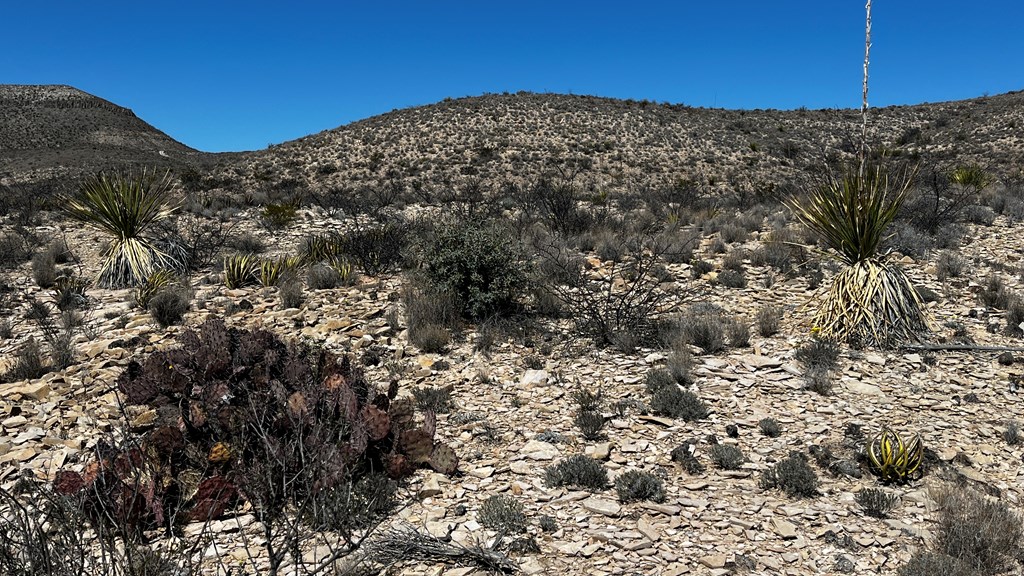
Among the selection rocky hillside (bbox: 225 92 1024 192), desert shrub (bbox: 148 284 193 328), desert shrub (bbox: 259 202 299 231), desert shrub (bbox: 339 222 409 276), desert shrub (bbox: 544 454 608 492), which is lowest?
desert shrub (bbox: 544 454 608 492)

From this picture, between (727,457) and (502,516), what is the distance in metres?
1.83

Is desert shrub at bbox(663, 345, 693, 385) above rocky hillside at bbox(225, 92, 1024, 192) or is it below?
below

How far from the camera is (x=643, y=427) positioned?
496 cm

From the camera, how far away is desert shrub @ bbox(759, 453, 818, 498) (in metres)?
3.94

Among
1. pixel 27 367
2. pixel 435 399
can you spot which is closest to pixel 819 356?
pixel 435 399

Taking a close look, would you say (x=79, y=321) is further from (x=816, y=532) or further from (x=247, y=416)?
(x=816, y=532)

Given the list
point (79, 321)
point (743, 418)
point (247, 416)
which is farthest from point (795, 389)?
point (79, 321)

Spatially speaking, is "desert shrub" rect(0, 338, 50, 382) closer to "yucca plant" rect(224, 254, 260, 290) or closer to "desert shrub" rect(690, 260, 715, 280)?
"yucca plant" rect(224, 254, 260, 290)

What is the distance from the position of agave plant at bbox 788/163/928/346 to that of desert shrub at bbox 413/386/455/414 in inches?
170

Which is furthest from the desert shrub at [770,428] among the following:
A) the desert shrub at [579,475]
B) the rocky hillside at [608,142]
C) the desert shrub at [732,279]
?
the rocky hillside at [608,142]

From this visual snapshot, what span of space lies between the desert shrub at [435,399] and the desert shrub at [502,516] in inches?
61.9

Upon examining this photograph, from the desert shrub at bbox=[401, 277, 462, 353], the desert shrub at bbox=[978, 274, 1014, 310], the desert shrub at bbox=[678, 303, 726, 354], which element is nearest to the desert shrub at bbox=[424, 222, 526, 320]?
the desert shrub at bbox=[401, 277, 462, 353]

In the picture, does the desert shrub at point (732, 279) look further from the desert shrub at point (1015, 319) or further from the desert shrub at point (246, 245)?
the desert shrub at point (246, 245)

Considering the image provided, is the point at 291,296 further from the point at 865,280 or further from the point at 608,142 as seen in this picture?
the point at 608,142
